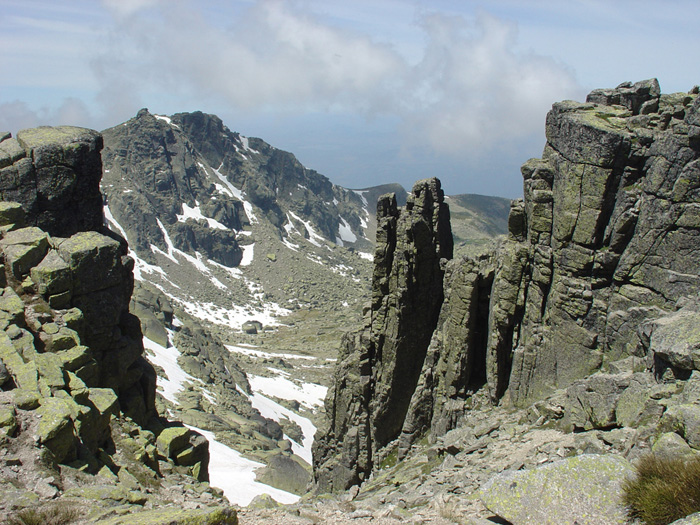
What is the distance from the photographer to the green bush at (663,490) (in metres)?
8.96

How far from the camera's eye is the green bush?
896cm

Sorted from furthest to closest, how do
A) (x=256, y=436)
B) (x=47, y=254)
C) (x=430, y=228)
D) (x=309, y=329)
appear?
(x=309, y=329), (x=256, y=436), (x=430, y=228), (x=47, y=254)

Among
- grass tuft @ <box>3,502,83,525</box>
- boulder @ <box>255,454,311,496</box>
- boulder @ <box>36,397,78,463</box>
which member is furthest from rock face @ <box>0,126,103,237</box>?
boulder @ <box>255,454,311,496</box>

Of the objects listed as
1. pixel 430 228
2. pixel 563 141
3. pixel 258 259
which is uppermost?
pixel 563 141

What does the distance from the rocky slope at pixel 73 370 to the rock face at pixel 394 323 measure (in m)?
10.5

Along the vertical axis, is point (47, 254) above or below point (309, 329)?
above

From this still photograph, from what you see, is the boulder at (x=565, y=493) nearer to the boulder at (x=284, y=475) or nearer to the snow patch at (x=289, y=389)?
the boulder at (x=284, y=475)

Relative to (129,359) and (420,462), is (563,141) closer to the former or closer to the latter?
(420,462)

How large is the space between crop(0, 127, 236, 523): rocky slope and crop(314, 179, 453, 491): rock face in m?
10.5

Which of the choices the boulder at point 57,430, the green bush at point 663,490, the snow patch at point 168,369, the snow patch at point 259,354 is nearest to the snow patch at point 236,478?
the snow patch at point 168,369

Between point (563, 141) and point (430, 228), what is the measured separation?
445 inches

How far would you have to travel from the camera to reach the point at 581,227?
21.3 metres

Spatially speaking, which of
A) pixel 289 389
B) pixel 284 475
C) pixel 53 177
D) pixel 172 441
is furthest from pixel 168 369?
pixel 53 177

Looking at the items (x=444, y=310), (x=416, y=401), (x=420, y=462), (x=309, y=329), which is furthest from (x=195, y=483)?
(x=309, y=329)
